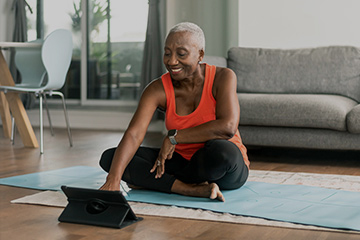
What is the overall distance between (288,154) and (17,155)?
2029 mm

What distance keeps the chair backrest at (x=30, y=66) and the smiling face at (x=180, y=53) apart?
3.04m

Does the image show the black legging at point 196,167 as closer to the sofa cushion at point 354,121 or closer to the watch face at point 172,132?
the watch face at point 172,132

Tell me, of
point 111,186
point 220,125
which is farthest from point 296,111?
point 111,186

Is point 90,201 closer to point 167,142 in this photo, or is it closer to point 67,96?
point 167,142

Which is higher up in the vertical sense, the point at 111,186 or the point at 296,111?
the point at 296,111

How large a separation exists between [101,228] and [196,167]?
1.86 feet

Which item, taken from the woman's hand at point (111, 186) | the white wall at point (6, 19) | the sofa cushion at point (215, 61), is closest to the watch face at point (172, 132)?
the woman's hand at point (111, 186)

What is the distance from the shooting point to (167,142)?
7.55 feet

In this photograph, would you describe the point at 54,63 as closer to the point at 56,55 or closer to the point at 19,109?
the point at 56,55

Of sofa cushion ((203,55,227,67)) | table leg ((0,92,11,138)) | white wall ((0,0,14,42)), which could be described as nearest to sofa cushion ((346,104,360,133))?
sofa cushion ((203,55,227,67))

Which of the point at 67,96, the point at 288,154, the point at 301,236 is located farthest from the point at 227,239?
the point at 67,96

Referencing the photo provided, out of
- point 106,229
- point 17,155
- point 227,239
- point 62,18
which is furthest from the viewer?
point 62,18

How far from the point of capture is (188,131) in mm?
2307

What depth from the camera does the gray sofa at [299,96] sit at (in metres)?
3.49
